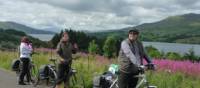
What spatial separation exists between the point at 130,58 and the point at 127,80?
0.69 m

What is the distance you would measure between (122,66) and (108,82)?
2.14m

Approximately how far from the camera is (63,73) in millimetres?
14047

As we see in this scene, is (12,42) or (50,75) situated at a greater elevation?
(50,75)

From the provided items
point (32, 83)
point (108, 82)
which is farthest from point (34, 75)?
point (108, 82)

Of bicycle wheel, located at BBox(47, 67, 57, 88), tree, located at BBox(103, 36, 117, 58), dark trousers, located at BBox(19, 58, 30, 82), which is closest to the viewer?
bicycle wheel, located at BBox(47, 67, 57, 88)

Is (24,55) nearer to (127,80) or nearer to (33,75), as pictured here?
(33,75)

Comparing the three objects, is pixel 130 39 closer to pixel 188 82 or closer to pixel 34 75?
pixel 188 82

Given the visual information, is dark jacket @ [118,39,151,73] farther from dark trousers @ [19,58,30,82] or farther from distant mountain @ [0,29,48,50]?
distant mountain @ [0,29,48,50]

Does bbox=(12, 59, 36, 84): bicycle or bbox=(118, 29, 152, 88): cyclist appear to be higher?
bbox=(118, 29, 152, 88): cyclist

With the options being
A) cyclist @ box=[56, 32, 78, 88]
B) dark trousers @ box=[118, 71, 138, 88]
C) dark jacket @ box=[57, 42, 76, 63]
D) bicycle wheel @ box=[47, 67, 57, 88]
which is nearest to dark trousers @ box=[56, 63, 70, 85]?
cyclist @ box=[56, 32, 78, 88]

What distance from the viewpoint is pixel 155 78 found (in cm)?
1513

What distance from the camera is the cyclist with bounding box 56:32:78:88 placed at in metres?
13.5

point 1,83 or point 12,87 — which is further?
point 1,83

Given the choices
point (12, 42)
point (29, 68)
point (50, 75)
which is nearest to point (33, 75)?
point (29, 68)
